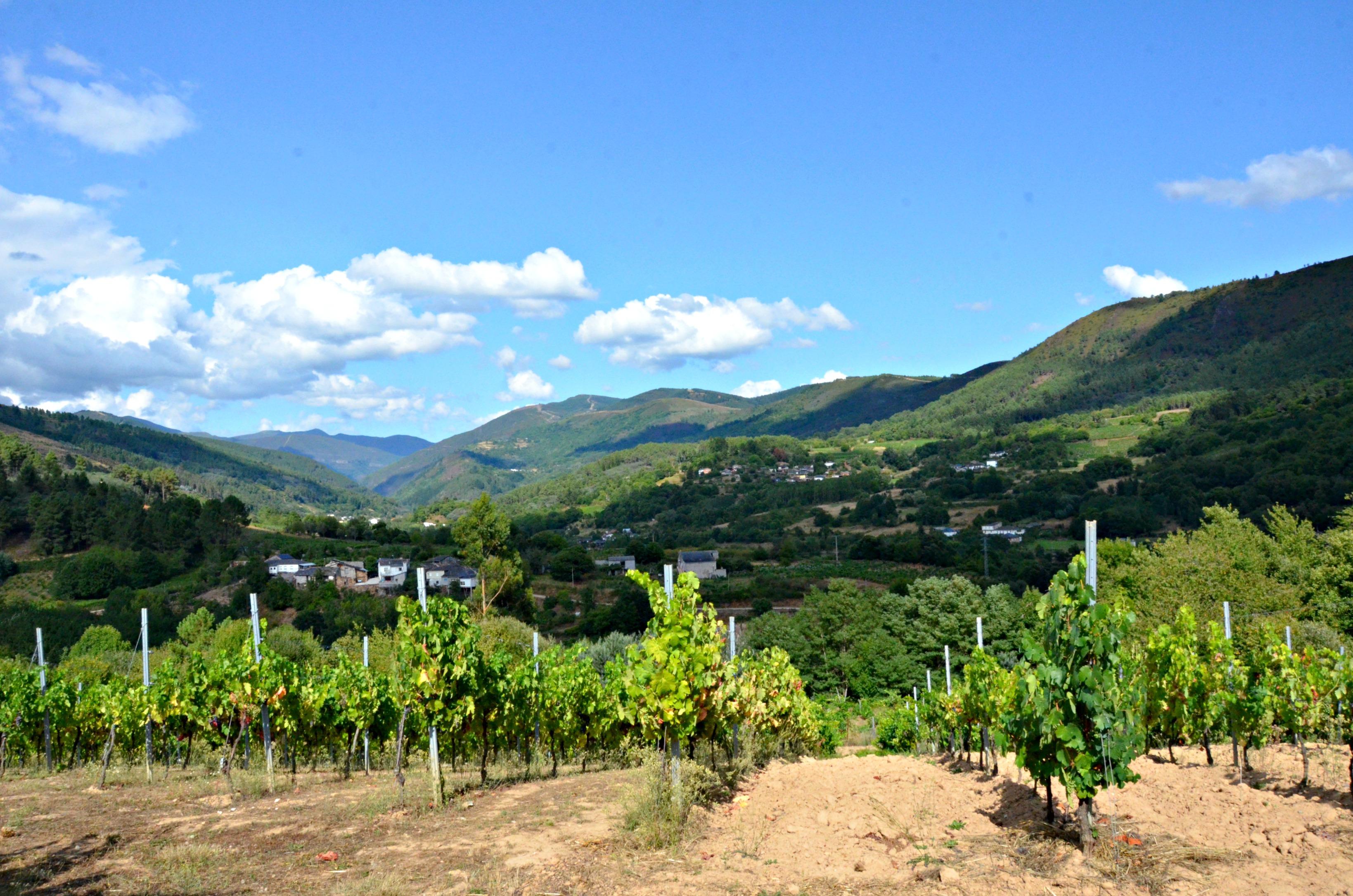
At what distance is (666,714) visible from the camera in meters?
8.66

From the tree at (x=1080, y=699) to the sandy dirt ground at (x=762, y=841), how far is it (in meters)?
0.64

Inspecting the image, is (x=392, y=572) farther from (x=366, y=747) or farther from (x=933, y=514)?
(x=933, y=514)

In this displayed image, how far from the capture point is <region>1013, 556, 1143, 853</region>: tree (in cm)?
667

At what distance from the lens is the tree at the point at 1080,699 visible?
6668 mm

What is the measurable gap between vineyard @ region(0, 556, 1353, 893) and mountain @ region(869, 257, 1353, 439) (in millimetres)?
130362

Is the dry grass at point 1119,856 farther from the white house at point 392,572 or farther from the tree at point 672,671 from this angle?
the white house at point 392,572

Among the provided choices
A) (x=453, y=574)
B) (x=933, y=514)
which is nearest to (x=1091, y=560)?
(x=453, y=574)

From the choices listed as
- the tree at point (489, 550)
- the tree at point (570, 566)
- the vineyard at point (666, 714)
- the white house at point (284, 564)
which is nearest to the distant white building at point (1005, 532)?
the tree at point (570, 566)

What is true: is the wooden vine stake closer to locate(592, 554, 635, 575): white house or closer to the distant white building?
locate(592, 554, 635, 575): white house

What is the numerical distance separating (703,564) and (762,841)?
73.6 meters

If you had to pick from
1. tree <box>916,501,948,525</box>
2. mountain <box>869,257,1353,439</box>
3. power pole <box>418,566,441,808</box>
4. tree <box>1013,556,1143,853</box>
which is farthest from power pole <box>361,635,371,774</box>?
mountain <box>869,257,1353,439</box>

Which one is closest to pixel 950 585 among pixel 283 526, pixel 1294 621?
pixel 1294 621

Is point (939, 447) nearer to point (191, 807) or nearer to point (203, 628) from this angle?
point (203, 628)

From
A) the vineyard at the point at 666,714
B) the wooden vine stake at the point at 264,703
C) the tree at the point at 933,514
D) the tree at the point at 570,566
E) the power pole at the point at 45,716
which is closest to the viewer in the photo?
the vineyard at the point at 666,714
